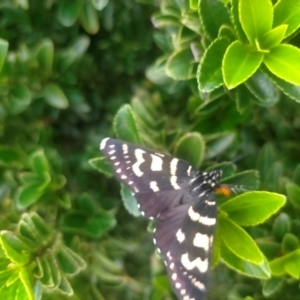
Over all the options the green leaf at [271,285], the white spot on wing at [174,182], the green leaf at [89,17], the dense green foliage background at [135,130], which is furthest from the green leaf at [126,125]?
the green leaf at [271,285]

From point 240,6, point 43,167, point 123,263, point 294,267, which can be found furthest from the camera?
point 123,263

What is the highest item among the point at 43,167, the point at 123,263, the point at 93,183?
the point at 43,167

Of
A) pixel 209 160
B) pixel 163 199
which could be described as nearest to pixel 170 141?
pixel 209 160

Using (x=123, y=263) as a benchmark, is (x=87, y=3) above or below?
above

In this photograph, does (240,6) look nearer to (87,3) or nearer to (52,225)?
(87,3)

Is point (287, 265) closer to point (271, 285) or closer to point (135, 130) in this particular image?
point (271, 285)

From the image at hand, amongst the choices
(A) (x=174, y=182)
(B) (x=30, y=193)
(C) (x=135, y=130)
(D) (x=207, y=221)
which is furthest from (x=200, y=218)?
(B) (x=30, y=193)

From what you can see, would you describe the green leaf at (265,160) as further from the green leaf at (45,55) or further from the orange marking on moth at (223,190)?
the green leaf at (45,55)
